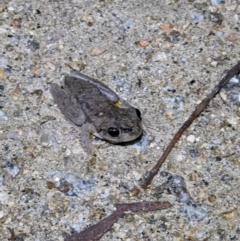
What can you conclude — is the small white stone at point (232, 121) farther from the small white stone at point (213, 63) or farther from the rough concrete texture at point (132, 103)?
the small white stone at point (213, 63)

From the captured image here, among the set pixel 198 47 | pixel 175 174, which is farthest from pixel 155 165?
pixel 198 47

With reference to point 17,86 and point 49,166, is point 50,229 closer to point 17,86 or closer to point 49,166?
point 49,166

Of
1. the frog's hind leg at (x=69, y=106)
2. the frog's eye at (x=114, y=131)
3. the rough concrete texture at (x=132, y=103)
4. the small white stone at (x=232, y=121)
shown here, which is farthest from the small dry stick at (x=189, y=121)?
the frog's hind leg at (x=69, y=106)

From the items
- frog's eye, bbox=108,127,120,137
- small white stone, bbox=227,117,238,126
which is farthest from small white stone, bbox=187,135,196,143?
frog's eye, bbox=108,127,120,137

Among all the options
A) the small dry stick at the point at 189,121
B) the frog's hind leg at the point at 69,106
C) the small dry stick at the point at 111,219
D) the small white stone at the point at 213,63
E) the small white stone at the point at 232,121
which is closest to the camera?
the small dry stick at the point at 111,219

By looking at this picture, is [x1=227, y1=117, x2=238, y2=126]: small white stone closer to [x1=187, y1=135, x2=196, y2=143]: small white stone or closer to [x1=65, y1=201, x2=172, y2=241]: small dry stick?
[x1=187, y1=135, x2=196, y2=143]: small white stone
